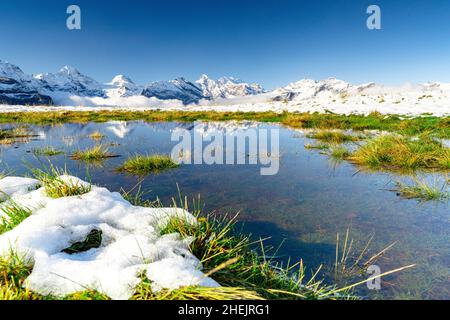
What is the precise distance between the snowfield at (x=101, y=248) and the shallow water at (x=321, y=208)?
153 cm

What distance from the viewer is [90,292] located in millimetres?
2082

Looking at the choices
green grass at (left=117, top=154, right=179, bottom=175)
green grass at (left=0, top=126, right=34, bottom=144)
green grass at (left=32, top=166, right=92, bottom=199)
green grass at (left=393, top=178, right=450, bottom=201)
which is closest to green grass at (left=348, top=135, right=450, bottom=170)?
green grass at (left=393, top=178, right=450, bottom=201)

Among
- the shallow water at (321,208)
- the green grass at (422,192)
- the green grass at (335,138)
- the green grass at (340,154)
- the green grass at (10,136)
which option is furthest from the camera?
the green grass at (335,138)

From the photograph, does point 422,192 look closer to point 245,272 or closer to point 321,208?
point 321,208

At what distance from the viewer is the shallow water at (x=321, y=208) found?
10.3 ft

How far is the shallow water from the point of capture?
3.13 meters

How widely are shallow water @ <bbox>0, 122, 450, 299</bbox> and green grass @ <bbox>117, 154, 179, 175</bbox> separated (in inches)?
15.0

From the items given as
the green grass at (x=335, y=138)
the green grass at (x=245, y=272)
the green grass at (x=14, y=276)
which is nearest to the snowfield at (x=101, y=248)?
the green grass at (x=14, y=276)

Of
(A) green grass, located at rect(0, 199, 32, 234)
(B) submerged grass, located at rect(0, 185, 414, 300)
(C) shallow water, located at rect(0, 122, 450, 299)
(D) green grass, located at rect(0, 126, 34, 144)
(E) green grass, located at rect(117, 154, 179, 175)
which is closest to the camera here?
(B) submerged grass, located at rect(0, 185, 414, 300)

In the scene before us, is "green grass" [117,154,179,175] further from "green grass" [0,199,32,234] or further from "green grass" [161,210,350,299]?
"green grass" [161,210,350,299]

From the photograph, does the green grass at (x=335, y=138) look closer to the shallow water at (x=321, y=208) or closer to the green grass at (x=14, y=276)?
the shallow water at (x=321, y=208)

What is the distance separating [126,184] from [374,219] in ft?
17.2

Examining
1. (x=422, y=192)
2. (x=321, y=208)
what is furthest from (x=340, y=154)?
(x=321, y=208)
